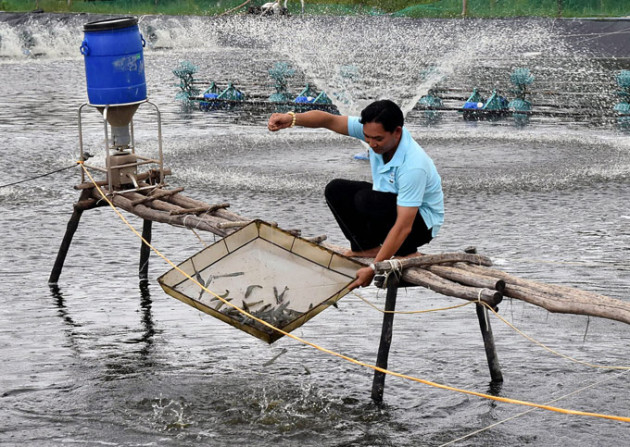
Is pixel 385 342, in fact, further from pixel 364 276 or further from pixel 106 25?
pixel 106 25

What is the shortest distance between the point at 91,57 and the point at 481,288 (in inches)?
160

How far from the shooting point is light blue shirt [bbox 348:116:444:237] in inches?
218

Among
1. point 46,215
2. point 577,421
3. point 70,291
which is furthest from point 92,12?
point 577,421

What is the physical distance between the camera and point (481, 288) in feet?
17.1

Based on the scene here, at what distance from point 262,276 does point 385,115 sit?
1362mm

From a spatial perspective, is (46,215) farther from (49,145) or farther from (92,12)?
(92,12)

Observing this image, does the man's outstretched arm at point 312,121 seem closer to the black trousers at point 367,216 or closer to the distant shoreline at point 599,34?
the black trousers at point 367,216

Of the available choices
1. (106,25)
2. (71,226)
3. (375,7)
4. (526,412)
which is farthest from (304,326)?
(375,7)

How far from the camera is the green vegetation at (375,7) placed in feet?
120

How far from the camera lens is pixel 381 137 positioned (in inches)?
219

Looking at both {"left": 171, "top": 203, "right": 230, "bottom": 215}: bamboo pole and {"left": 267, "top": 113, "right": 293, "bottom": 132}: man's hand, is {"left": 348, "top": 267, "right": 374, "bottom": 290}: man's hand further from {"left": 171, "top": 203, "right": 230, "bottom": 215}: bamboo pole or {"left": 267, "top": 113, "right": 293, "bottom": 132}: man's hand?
{"left": 171, "top": 203, "right": 230, "bottom": 215}: bamboo pole

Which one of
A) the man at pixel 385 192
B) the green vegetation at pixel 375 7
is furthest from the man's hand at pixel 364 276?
the green vegetation at pixel 375 7

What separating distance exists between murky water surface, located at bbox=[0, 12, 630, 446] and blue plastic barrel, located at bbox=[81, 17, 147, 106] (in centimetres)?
159

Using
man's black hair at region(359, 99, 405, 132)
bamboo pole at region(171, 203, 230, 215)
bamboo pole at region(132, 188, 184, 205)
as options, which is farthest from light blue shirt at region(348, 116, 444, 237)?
bamboo pole at region(132, 188, 184, 205)
